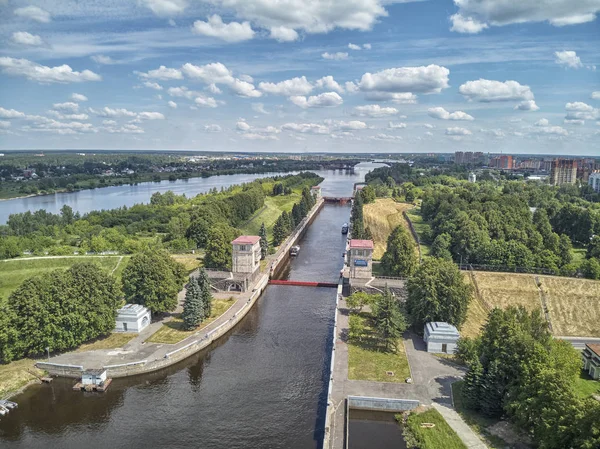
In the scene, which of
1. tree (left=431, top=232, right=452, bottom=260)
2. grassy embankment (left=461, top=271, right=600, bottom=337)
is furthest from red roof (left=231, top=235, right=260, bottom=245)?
grassy embankment (left=461, top=271, right=600, bottom=337)

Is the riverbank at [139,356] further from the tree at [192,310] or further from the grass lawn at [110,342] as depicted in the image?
the tree at [192,310]

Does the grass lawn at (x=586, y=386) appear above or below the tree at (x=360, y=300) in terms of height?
below

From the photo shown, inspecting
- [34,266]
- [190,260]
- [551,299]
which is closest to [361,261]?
[551,299]

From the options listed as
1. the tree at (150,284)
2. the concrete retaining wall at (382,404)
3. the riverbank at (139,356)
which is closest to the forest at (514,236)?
the concrete retaining wall at (382,404)

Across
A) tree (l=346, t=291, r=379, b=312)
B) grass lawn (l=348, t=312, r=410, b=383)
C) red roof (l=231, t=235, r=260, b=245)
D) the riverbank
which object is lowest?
the riverbank

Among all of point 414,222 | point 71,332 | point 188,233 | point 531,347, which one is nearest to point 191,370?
point 71,332

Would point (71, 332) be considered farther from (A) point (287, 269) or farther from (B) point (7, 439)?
(A) point (287, 269)

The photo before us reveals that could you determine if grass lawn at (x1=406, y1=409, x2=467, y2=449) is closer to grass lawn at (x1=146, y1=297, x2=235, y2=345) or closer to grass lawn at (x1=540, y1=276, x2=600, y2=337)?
grass lawn at (x1=146, y1=297, x2=235, y2=345)
